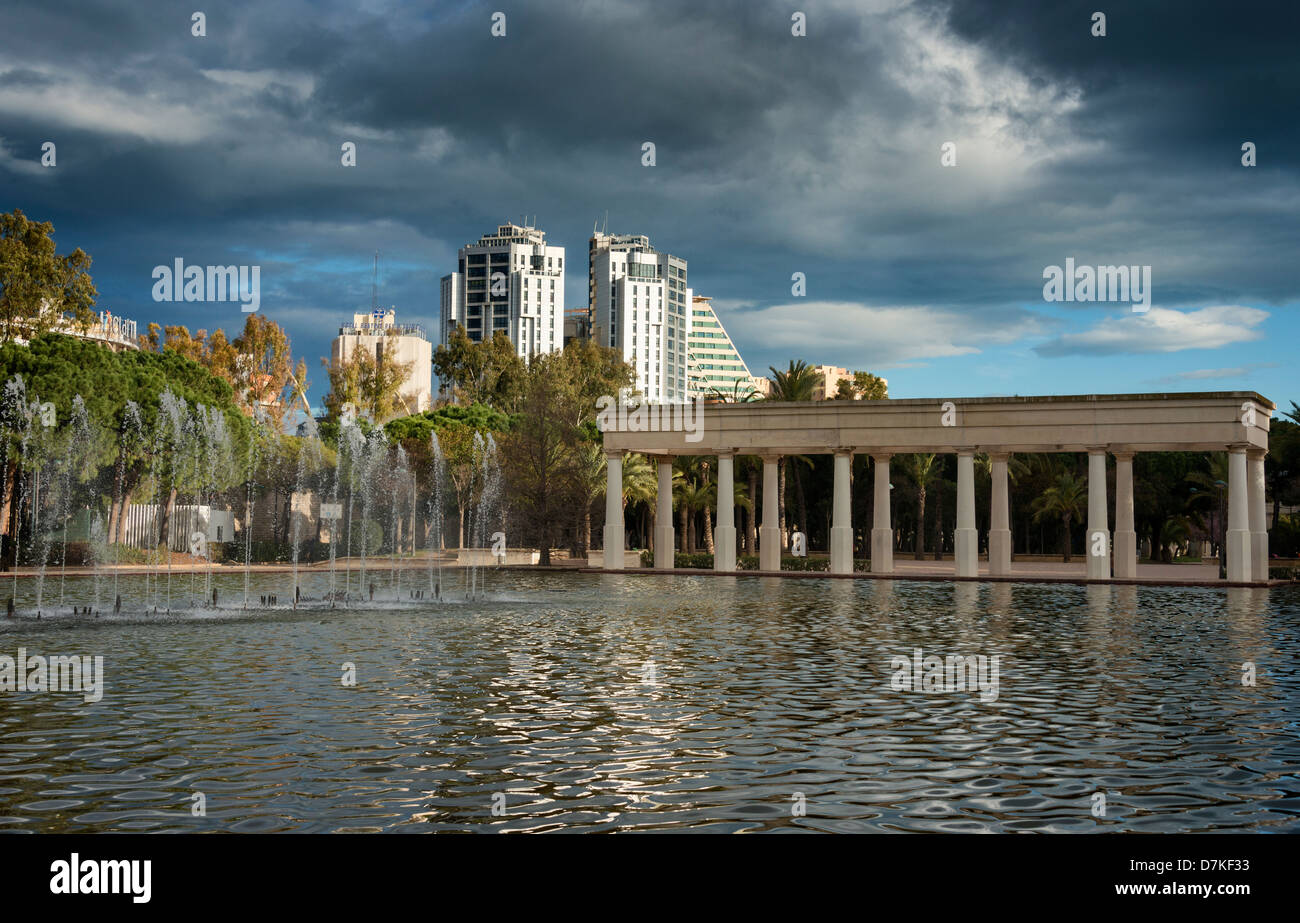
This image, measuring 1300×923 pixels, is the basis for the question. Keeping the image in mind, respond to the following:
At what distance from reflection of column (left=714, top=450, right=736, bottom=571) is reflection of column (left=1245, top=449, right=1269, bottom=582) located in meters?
23.1

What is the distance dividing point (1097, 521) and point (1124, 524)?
319 centimetres

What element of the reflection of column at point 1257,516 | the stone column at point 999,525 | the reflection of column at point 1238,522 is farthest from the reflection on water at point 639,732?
the stone column at point 999,525

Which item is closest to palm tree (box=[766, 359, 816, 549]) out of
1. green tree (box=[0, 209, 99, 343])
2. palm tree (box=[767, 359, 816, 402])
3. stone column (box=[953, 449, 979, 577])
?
palm tree (box=[767, 359, 816, 402])

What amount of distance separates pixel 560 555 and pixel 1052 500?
1364 inches

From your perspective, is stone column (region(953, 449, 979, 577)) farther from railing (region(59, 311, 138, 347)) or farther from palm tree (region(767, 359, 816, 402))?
railing (region(59, 311, 138, 347))

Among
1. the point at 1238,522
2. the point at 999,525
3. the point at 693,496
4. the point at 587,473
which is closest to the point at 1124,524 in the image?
the point at 1238,522

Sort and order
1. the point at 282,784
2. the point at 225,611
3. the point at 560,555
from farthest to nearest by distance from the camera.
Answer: the point at 560,555, the point at 225,611, the point at 282,784

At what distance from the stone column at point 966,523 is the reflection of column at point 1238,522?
35.0 ft

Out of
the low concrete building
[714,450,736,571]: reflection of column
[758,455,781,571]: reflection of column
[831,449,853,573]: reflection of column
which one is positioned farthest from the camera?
[714,450,736,571]: reflection of column

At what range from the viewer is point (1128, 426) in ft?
170

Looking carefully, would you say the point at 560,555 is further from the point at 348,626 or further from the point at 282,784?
the point at 282,784

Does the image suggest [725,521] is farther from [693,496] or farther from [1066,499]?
[1066,499]

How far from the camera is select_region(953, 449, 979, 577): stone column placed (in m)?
54.3
